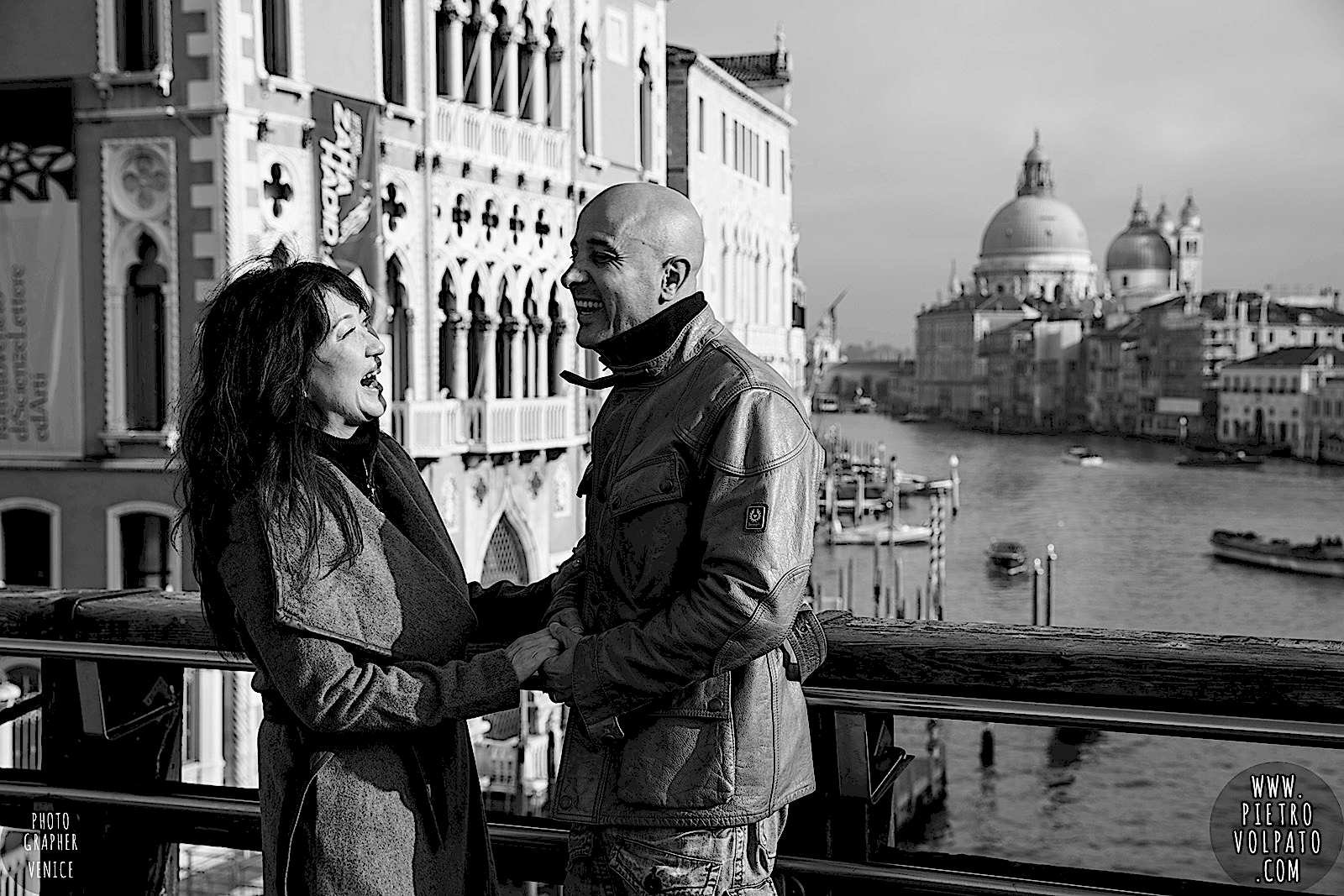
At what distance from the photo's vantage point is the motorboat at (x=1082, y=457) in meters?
76.2

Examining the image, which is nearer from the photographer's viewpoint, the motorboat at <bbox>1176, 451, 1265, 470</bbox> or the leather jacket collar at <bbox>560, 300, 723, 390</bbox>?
the leather jacket collar at <bbox>560, 300, 723, 390</bbox>

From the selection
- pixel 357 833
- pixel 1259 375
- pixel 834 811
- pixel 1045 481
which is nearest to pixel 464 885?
pixel 357 833

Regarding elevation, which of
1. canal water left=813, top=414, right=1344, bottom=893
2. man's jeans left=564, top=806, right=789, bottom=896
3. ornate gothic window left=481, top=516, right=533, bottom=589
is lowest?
canal water left=813, top=414, right=1344, bottom=893

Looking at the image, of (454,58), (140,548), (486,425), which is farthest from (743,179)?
(140,548)

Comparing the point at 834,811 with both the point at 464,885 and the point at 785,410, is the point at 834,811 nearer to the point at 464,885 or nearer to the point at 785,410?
the point at 464,885

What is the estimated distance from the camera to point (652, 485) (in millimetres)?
1708

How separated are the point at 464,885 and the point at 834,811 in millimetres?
469

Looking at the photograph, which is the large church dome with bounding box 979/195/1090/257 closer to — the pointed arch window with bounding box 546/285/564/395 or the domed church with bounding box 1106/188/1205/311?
the domed church with bounding box 1106/188/1205/311

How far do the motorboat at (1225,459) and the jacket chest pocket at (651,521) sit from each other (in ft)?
246

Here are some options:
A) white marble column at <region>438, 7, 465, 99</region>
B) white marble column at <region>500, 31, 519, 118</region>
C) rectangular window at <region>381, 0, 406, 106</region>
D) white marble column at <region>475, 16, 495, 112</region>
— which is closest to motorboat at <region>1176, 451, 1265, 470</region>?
white marble column at <region>500, 31, 519, 118</region>

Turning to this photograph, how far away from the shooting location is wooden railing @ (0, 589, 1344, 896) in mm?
1900

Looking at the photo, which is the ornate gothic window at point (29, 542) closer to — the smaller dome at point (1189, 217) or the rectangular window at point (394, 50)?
the rectangular window at point (394, 50)

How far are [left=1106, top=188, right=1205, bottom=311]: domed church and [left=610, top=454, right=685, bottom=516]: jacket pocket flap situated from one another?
116 m

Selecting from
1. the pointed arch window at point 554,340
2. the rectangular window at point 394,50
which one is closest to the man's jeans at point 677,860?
the rectangular window at point 394,50
